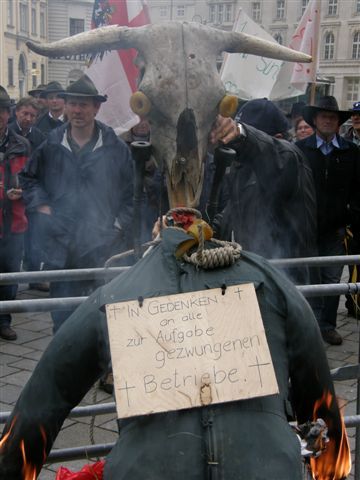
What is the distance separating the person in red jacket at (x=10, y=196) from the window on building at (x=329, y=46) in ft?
140

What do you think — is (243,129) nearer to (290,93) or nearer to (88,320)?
(88,320)

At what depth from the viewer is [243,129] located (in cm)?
261

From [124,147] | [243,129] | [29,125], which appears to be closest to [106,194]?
[124,147]

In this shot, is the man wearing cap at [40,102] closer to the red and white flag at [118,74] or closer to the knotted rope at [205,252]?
the red and white flag at [118,74]

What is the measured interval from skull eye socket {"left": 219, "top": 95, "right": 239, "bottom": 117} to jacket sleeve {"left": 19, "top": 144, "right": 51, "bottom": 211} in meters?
3.44

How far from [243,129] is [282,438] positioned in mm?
1355

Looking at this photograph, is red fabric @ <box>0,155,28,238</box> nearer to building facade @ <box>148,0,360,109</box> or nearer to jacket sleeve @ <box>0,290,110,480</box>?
jacket sleeve @ <box>0,290,110,480</box>

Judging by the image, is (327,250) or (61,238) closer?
(61,238)

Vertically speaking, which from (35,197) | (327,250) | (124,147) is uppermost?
(124,147)

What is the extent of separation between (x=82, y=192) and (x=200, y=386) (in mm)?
3866

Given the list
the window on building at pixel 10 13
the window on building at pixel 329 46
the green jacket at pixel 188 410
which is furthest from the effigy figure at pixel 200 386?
the window on building at pixel 329 46

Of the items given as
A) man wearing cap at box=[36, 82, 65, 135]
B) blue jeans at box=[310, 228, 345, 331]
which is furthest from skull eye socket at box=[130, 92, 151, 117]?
man wearing cap at box=[36, 82, 65, 135]

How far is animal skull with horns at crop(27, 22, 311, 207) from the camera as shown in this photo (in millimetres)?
2068

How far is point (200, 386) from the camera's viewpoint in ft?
5.12
